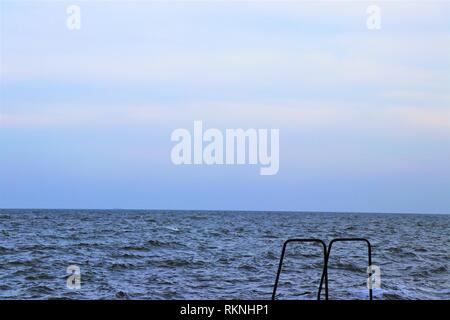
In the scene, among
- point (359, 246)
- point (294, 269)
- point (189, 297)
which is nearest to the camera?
point (189, 297)

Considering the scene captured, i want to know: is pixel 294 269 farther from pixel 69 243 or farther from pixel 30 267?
pixel 69 243

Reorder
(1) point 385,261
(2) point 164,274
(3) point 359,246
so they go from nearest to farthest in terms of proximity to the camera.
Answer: (2) point 164,274 → (1) point 385,261 → (3) point 359,246

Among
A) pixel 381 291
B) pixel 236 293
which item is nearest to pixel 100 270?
pixel 236 293

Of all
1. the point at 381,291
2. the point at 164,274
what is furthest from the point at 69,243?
the point at 381,291

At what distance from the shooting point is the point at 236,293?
21156 mm

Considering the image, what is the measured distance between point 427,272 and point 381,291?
29.2 feet

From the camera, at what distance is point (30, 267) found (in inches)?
1168

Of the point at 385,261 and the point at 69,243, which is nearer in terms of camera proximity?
the point at 385,261
